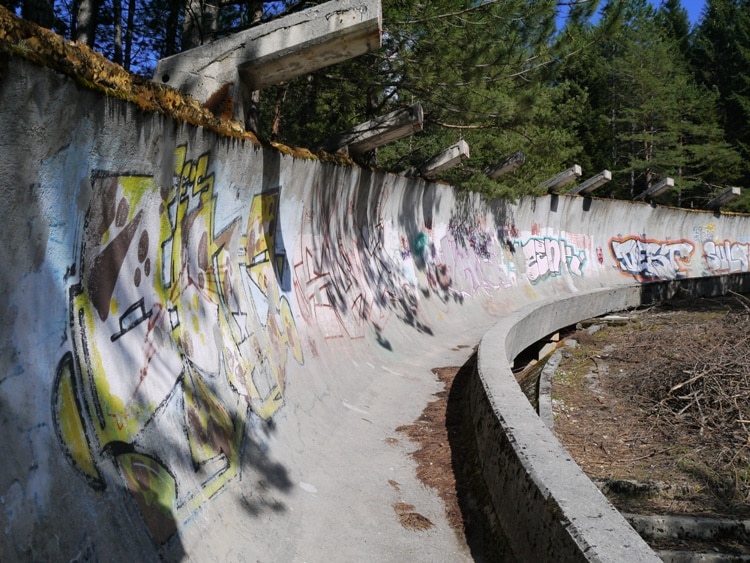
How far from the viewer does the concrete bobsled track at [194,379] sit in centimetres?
275

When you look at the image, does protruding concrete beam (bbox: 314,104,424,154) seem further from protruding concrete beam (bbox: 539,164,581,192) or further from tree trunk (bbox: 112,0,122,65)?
protruding concrete beam (bbox: 539,164,581,192)

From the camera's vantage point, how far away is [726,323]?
437 inches

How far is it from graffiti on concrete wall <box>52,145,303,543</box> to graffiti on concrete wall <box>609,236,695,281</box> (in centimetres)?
1903

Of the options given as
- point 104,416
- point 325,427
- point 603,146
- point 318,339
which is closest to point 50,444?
point 104,416

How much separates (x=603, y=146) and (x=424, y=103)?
1251 inches

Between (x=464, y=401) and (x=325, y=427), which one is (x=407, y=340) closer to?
(x=464, y=401)

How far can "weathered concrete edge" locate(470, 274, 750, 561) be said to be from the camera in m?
2.95

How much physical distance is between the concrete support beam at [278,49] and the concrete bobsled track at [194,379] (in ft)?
2.41

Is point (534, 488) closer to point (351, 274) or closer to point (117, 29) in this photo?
point (351, 274)

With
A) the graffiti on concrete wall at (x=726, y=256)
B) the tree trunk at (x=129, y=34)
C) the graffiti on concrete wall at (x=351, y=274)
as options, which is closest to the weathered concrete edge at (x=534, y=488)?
the graffiti on concrete wall at (x=351, y=274)

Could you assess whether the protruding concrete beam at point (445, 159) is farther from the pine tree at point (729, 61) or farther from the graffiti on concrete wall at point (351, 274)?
the pine tree at point (729, 61)

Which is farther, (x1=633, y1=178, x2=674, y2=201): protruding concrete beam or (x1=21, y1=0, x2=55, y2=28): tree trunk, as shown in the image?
(x1=633, y1=178, x2=674, y2=201): protruding concrete beam

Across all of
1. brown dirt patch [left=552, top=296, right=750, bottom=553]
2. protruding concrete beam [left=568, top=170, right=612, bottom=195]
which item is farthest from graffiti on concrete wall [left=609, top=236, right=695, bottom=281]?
brown dirt patch [left=552, top=296, right=750, bottom=553]

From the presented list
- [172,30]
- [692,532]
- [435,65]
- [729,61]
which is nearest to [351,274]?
[435,65]
